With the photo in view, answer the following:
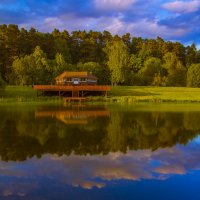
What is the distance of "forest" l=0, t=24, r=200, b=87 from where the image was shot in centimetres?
7931

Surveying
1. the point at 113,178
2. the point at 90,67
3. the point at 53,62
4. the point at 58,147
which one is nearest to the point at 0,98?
the point at 53,62

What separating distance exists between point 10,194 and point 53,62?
74322 millimetres

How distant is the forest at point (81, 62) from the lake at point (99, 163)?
55.7 meters

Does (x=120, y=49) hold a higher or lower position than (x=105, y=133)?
higher

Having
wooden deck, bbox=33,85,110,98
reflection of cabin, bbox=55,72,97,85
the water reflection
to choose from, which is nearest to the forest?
reflection of cabin, bbox=55,72,97,85

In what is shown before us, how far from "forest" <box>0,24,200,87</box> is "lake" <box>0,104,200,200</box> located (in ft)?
183

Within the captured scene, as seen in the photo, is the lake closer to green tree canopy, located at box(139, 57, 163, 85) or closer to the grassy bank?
the grassy bank

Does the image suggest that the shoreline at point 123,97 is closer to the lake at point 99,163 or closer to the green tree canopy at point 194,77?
the green tree canopy at point 194,77

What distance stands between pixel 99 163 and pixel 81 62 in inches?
3193

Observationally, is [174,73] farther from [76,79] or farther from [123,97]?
[123,97]

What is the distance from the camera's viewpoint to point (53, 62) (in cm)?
8338

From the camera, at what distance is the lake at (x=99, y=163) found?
10.8m

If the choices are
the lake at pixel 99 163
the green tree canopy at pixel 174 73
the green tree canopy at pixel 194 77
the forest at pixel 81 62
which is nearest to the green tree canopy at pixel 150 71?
the forest at pixel 81 62

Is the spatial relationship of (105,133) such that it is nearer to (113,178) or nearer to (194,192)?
(113,178)
